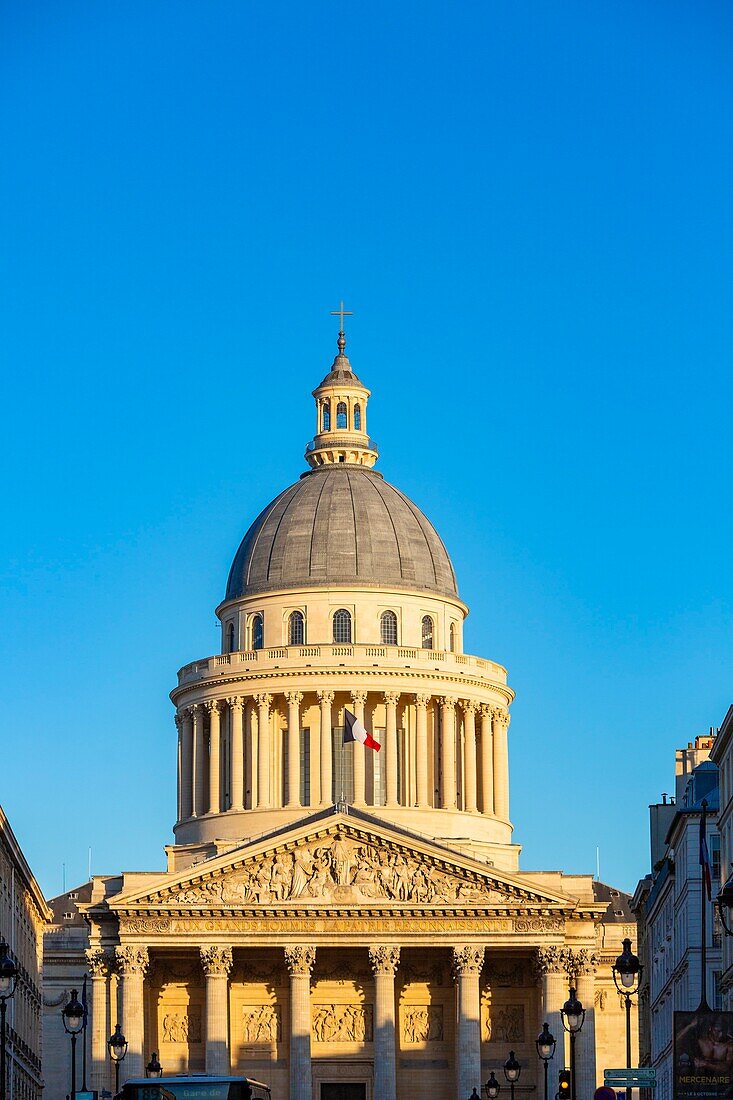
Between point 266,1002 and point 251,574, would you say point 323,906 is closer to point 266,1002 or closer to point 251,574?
point 266,1002

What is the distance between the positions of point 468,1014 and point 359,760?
2254 centimetres

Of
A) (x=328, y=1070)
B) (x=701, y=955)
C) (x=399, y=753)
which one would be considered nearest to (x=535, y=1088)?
(x=328, y=1070)

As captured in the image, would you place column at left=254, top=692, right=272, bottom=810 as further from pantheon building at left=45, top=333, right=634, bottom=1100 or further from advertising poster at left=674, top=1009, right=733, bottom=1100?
advertising poster at left=674, top=1009, right=733, bottom=1100

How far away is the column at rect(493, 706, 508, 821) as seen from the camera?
142 metres

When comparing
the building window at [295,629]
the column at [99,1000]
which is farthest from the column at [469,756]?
the column at [99,1000]

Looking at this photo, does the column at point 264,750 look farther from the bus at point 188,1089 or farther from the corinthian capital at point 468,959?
the bus at point 188,1089

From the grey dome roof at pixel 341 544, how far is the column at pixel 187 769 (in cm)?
738

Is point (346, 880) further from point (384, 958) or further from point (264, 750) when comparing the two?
point (264, 750)

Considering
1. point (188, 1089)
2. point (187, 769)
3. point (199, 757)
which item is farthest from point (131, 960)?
point (188, 1089)

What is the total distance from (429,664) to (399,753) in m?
4.79

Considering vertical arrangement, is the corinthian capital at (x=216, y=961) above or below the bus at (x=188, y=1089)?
above

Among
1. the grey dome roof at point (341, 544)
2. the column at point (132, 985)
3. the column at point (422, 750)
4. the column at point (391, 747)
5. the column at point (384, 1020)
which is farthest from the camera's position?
the grey dome roof at point (341, 544)

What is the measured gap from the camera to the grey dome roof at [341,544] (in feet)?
469

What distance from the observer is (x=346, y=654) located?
138875 millimetres
